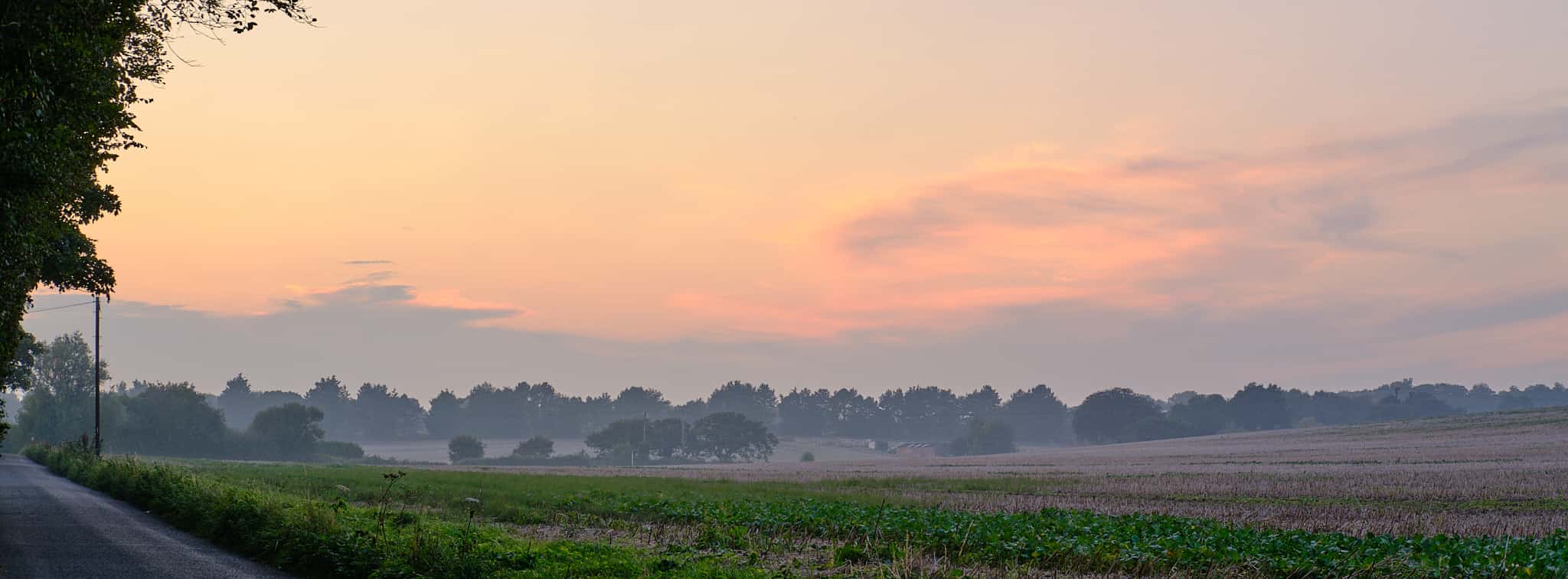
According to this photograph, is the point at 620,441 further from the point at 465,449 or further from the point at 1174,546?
the point at 1174,546

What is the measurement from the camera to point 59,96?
20062mm

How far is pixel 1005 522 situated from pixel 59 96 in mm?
23559

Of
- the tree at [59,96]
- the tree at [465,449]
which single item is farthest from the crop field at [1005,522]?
the tree at [465,449]

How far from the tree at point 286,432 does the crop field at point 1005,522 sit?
119310 mm

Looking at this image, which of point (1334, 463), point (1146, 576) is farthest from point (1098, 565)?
point (1334, 463)

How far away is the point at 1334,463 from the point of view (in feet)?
248

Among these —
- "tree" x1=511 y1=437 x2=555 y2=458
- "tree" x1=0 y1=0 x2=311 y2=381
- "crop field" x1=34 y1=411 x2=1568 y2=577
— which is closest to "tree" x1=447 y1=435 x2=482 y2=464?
"tree" x1=511 y1=437 x2=555 y2=458

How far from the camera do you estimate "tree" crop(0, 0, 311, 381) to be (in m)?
17.5

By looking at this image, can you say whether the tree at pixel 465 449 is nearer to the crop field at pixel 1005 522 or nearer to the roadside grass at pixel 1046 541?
the crop field at pixel 1005 522

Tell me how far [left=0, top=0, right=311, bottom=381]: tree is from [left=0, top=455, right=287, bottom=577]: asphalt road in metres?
6.24

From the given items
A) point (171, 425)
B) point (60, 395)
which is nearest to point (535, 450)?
point (171, 425)

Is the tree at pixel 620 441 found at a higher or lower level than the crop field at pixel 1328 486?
lower

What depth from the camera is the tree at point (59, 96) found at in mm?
17469

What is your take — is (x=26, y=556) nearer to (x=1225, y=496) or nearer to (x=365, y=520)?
(x=365, y=520)
